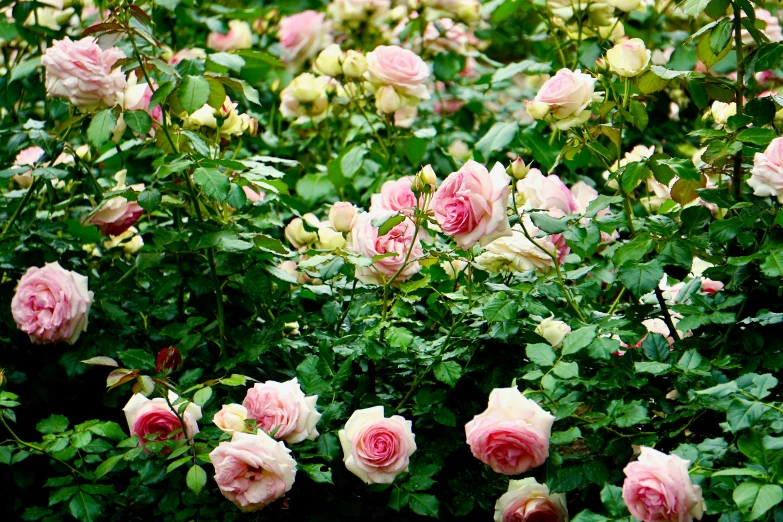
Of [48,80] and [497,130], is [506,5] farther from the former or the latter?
[48,80]

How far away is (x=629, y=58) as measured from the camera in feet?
4.64

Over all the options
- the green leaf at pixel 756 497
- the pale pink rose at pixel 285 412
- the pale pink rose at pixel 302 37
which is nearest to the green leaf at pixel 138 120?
the pale pink rose at pixel 285 412

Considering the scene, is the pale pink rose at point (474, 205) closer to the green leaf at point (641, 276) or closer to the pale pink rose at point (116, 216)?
the green leaf at point (641, 276)

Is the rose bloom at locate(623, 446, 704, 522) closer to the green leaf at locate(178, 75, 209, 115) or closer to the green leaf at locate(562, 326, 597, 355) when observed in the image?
the green leaf at locate(562, 326, 597, 355)

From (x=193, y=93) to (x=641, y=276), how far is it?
0.78 m

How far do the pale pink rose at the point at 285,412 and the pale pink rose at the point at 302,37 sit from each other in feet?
5.53

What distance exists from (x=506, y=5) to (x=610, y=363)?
1.29 meters

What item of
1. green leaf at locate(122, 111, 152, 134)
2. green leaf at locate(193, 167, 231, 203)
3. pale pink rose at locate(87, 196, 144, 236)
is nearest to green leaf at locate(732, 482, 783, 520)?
green leaf at locate(193, 167, 231, 203)

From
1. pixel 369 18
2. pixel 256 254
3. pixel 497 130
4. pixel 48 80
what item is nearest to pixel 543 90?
pixel 256 254

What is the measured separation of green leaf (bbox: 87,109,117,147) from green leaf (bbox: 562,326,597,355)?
86 cm

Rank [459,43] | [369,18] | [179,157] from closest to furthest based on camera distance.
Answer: [179,157] < [369,18] < [459,43]

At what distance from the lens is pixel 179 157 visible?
5.34 ft

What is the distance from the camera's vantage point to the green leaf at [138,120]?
1629 millimetres

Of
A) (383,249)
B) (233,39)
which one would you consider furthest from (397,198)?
(233,39)
